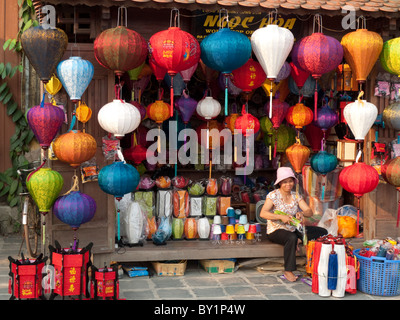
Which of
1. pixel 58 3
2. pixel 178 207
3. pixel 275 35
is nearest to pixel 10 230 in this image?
pixel 178 207

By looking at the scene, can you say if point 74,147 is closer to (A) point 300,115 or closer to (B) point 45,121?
(B) point 45,121

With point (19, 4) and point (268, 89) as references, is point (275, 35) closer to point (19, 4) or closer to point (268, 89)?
point (268, 89)

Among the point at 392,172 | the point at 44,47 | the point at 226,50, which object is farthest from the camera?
the point at 392,172

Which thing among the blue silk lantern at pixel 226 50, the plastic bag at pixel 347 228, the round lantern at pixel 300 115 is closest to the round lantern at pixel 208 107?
the round lantern at pixel 300 115

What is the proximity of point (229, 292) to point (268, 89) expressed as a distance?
273 centimetres

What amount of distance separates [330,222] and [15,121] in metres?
5.34

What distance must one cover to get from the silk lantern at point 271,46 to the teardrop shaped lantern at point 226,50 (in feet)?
0.55

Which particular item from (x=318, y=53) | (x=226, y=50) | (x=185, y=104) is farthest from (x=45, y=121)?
(x=318, y=53)

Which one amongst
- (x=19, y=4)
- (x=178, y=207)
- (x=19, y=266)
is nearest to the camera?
(x=19, y=266)

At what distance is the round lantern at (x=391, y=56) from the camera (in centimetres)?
643

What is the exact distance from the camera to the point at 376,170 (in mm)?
6816

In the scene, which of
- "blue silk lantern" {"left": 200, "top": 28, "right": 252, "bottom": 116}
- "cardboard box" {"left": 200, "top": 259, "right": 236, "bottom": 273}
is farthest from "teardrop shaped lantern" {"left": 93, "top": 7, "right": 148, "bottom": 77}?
"cardboard box" {"left": 200, "top": 259, "right": 236, "bottom": 273}

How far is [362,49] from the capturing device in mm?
6281

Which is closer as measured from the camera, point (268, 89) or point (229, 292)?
point (229, 292)
